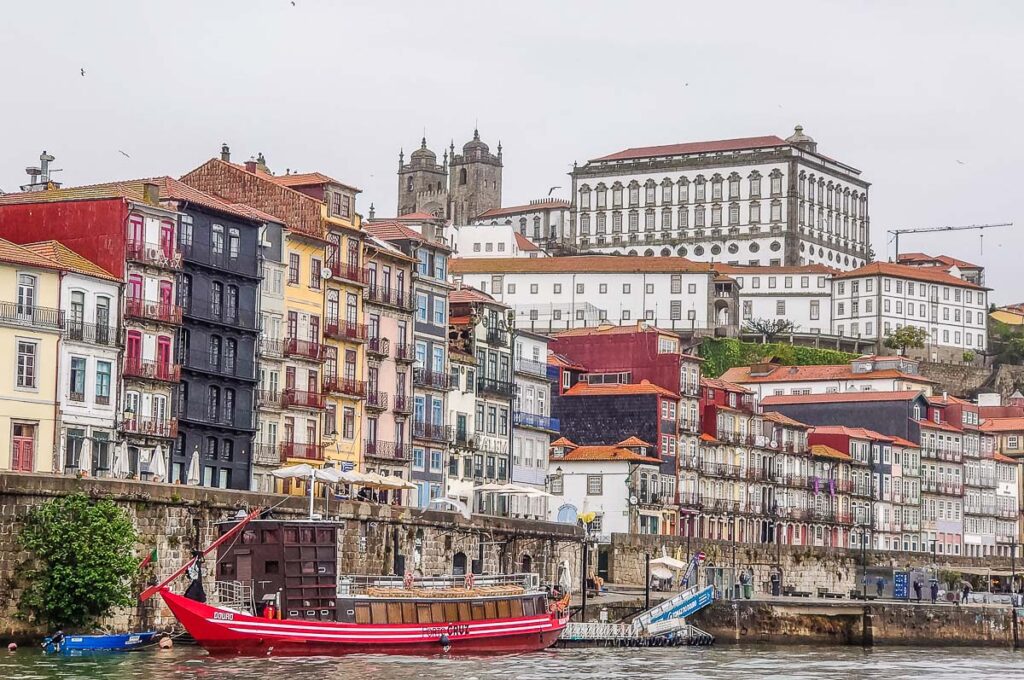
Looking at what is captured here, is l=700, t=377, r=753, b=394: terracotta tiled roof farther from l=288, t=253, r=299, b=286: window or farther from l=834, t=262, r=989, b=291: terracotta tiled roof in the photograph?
l=834, t=262, r=989, b=291: terracotta tiled roof

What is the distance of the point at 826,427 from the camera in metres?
132

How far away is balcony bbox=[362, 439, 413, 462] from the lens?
8269cm

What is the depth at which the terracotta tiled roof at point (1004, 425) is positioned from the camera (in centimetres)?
15075

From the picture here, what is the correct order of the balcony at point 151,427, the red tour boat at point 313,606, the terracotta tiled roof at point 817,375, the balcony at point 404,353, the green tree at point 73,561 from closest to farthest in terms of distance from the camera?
1. the green tree at point 73,561
2. the red tour boat at point 313,606
3. the balcony at point 151,427
4. the balcony at point 404,353
5. the terracotta tiled roof at point 817,375

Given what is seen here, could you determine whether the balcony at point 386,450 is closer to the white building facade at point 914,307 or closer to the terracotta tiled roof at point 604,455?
the terracotta tiled roof at point 604,455

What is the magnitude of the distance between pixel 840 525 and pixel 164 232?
212 ft

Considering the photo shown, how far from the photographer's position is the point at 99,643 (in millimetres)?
53938

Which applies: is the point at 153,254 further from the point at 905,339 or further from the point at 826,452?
the point at 905,339

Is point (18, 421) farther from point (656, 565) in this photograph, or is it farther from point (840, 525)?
point (840, 525)

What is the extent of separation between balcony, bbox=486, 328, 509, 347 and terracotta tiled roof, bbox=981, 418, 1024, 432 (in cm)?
6545

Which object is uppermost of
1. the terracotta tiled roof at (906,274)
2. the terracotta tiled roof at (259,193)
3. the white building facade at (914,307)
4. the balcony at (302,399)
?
the terracotta tiled roof at (906,274)

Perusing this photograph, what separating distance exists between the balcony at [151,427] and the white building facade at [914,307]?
114966mm

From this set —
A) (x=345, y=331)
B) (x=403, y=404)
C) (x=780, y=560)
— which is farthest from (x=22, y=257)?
(x=780, y=560)

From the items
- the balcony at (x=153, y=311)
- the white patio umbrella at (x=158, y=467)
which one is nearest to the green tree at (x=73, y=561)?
the white patio umbrella at (x=158, y=467)
